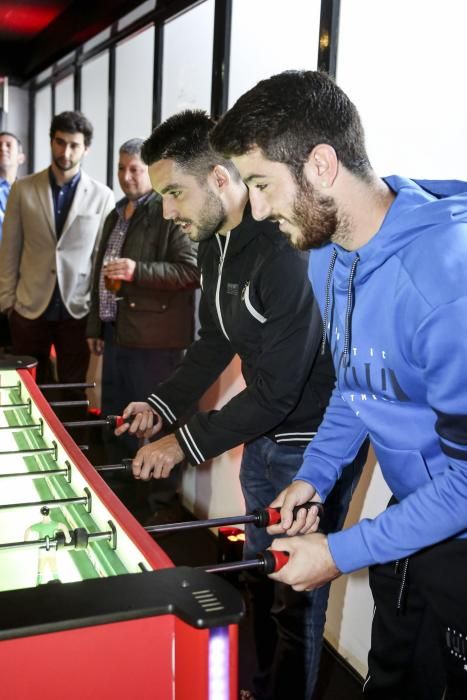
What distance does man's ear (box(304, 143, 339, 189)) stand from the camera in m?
1.34

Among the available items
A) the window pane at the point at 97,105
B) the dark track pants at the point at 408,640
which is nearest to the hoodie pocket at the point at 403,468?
the dark track pants at the point at 408,640

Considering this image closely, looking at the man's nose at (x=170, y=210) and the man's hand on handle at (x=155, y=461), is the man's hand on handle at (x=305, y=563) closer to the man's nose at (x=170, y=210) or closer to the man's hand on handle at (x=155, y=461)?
the man's hand on handle at (x=155, y=461)

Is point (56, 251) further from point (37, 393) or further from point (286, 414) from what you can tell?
point (286, 414)

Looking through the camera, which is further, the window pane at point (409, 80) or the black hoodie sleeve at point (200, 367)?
the black hoodie sleeve at point (200, 367)

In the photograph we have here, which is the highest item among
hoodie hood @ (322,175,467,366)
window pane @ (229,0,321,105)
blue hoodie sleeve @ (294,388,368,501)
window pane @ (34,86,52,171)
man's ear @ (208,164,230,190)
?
window pane @ (34,86,52,171)

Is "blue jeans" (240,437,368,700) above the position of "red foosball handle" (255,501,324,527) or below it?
below

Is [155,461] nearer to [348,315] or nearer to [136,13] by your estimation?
[348,315]

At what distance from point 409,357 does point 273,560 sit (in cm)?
41

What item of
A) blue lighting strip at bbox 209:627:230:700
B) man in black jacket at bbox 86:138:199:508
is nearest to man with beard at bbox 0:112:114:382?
man in black jacket at bbox 86:138:199:508

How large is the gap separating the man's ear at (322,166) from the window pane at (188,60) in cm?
262

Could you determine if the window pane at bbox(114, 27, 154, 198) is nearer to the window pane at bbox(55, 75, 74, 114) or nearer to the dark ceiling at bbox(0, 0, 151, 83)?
the dark ceiling at bbox(0, 0, 151, 83)

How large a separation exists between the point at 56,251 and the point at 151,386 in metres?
1.09

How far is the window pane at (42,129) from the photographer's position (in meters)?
8.25

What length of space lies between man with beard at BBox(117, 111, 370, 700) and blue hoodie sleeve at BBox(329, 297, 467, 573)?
598 millimetres
